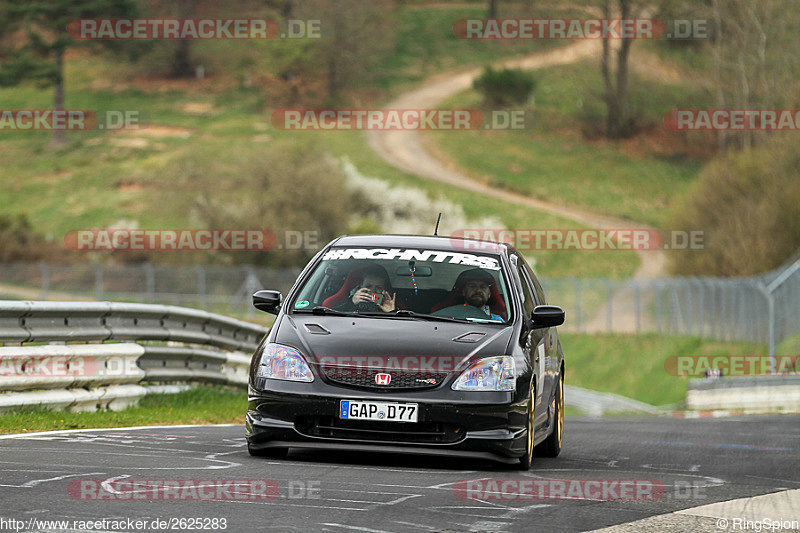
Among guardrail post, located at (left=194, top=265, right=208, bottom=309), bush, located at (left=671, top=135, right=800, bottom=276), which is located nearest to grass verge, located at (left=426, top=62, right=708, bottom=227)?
bush, located at (left=671, top=135, right=800, bottom=276)

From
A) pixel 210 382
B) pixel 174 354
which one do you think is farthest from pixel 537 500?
pixel 210 382

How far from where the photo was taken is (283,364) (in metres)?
9.30

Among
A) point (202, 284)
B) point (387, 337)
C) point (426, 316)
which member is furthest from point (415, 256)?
point (202, 284)

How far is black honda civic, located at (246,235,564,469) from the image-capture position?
356 inches

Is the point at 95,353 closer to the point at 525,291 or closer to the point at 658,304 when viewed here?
the point at 525,291

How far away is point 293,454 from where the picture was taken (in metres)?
9.97

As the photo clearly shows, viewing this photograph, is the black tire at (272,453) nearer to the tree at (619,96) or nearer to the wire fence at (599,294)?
the wire fence at (599,294)

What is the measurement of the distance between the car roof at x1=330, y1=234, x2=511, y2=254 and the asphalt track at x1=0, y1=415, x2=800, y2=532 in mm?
1719

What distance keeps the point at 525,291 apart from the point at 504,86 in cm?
8317

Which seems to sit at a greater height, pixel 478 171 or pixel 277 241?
pixel 478 171

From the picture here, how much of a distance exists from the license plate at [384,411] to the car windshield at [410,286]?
1.02 metres

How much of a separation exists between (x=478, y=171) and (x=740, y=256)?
39.8 m

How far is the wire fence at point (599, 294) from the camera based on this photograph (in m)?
35.0

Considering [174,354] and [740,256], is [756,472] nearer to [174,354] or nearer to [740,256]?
[174,354]
